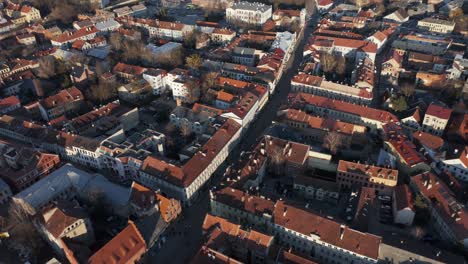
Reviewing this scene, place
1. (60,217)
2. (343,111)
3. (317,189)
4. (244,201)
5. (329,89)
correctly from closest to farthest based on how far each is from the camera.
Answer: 1. (60,217)
2. (244,201)
3. (317,189)
4. (343,111)
5. (329,89)

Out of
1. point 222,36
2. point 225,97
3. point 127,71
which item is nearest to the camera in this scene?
point 225,97

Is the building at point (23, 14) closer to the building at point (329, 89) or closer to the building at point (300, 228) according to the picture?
the building at point (329, 89)

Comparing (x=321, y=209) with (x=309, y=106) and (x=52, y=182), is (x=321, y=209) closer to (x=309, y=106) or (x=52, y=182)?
(x=309, y=106)

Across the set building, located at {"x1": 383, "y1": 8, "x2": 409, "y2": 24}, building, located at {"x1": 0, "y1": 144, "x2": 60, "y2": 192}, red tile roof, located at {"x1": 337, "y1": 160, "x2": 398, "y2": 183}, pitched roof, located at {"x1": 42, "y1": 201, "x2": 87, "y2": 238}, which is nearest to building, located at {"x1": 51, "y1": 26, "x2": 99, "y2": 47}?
building, located at {"x1": 0, "y1": 144, "x2": 60, "y2": 192}

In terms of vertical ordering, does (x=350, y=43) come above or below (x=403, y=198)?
above

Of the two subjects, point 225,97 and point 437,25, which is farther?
point 437,25

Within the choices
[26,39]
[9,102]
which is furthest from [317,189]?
[26,39]

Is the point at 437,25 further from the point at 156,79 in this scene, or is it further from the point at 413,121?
the point at 156,79

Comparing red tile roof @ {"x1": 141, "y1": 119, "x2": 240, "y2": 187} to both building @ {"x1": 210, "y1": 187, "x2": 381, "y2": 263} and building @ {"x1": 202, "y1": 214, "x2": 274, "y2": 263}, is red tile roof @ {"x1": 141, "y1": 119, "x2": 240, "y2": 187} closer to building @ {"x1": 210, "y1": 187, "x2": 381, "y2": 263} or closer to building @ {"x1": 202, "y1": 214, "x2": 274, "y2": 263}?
building @ {"x1": 210, "y1": 187, "x2": 381, "y2": 263}
